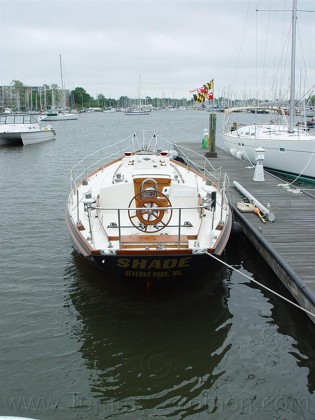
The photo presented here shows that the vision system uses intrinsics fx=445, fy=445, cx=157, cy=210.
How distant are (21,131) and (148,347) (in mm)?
31440

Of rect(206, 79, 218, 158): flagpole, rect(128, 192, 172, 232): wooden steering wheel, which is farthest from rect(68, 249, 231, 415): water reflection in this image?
rect(206, 79, 218, 158): flagpole

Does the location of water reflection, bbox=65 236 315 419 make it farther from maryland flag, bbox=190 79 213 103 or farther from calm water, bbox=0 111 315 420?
maryland flag, bbox=190 79 213 103

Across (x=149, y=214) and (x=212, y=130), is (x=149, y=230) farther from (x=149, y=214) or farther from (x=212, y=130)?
(x=212, y=130)

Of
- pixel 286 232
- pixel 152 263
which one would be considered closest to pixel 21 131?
pixel 286 232

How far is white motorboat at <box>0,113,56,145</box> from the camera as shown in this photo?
35.1m

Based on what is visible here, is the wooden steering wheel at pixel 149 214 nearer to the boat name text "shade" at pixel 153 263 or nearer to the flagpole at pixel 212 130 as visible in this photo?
the boat name text "shade" at pixel 153 263

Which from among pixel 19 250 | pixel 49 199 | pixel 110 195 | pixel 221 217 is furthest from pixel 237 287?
pixel 49 199

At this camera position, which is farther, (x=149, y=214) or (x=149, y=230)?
(x=149, y=230)

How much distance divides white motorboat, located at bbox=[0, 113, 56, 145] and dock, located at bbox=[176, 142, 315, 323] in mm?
24196

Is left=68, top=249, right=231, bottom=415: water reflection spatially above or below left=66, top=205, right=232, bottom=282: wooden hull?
below

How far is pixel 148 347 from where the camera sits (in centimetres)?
707

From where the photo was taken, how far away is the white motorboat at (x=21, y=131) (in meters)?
35.1

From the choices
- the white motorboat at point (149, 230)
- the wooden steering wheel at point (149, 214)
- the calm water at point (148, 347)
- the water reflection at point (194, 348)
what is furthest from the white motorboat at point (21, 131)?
the wooden steering wheel at point (149, 214)

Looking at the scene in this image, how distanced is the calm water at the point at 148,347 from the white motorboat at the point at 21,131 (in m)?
26.6
